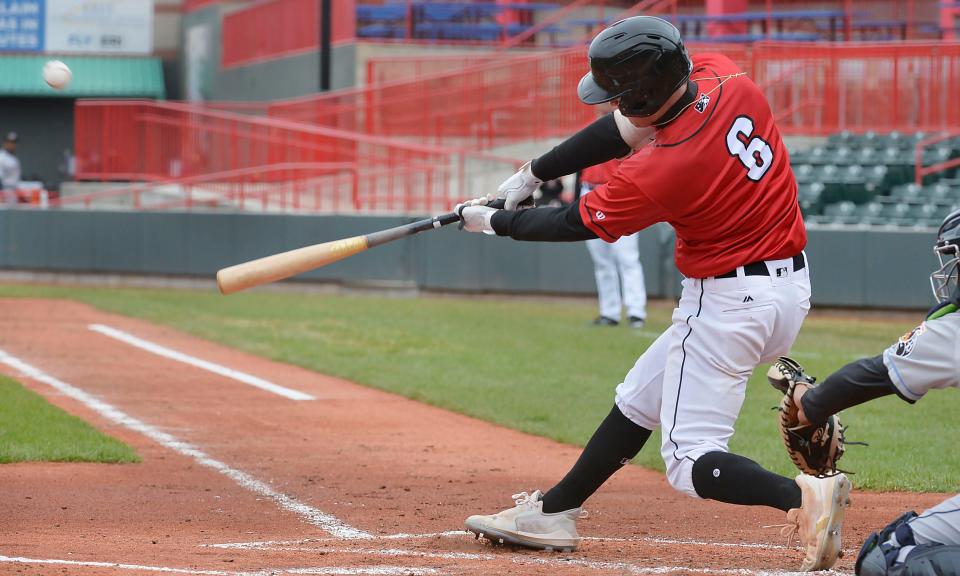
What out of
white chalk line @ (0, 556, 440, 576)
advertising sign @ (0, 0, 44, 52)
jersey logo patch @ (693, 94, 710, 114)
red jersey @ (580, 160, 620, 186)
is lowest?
white chalk line @ (0, 556, 440, 576)

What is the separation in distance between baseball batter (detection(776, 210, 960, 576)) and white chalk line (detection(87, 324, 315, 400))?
5952mm

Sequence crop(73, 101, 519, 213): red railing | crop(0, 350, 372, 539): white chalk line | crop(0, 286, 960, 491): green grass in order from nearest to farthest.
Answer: crop(0, 350, 372, 539): white chalk line, crop(0, 286, 960, 491): green grass, crop(73, 101, 519, 213): red railing

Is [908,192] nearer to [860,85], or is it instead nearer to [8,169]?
[860,85]

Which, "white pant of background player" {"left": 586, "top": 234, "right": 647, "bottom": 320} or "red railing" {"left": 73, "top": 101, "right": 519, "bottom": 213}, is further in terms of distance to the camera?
"red railing" {"left": 73, "top": 101, "right": 519, "bottom": 213}

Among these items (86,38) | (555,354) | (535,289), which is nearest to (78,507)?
(555,354)

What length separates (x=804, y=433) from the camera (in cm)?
429

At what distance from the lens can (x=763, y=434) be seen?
7.96 meters

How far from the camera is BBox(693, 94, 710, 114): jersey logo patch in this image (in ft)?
13.7

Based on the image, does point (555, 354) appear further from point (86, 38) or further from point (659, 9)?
point (86, 38)

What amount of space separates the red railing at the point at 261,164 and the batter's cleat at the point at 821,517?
1478 centimetres

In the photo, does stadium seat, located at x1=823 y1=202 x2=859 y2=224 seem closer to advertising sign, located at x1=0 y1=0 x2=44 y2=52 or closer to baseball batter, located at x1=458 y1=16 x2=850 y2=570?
baseball batter, located at x1=458 y1=16 x2=850 y2=570

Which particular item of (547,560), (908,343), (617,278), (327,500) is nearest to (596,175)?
(617,278)

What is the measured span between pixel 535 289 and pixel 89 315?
568 centimetres

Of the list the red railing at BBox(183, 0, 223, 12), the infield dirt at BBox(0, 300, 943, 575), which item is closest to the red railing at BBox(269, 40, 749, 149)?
the red railing at BBox(183, 0, 223, 12)
